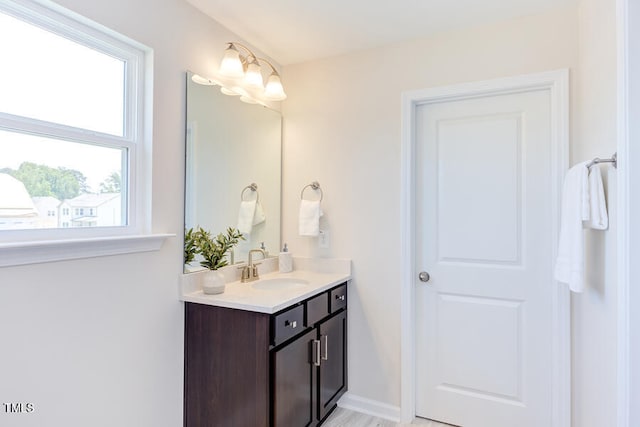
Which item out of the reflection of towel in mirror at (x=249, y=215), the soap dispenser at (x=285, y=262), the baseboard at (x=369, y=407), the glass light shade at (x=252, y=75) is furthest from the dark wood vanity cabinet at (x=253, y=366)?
the glass light shade at (x=252, y=75)

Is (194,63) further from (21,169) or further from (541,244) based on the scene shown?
(541,244)

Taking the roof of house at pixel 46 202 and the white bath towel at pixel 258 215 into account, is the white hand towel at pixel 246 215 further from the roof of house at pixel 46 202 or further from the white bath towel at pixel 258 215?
the roof of house at pixel 46 202

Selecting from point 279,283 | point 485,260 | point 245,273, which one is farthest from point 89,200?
point 485,260

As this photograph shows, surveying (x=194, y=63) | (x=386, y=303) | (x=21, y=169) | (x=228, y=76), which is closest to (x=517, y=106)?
(x=386, y=303)

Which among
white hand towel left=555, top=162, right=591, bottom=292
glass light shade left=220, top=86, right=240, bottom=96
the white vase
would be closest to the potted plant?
Result: the white vase

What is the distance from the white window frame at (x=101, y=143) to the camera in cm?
128

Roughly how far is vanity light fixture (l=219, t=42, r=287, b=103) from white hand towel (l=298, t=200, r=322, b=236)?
74 centimetres

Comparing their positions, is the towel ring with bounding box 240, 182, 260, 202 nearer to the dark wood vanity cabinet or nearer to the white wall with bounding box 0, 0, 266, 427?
the white wall with bounding box 0, 0, 266, 427

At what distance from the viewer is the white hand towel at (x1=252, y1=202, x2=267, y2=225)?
239 centimetres

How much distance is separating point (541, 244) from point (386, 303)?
0.96 metres

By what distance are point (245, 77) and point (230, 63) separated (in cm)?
19

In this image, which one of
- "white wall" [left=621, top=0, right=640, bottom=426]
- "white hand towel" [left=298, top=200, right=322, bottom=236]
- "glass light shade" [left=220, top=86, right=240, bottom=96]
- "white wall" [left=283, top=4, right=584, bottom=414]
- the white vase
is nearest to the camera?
"white wall" [left=621, top=0, right=640, bottom=426]

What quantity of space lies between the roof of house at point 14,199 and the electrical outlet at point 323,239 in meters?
1.60

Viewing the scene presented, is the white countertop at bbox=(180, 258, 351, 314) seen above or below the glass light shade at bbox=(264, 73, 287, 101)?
below
